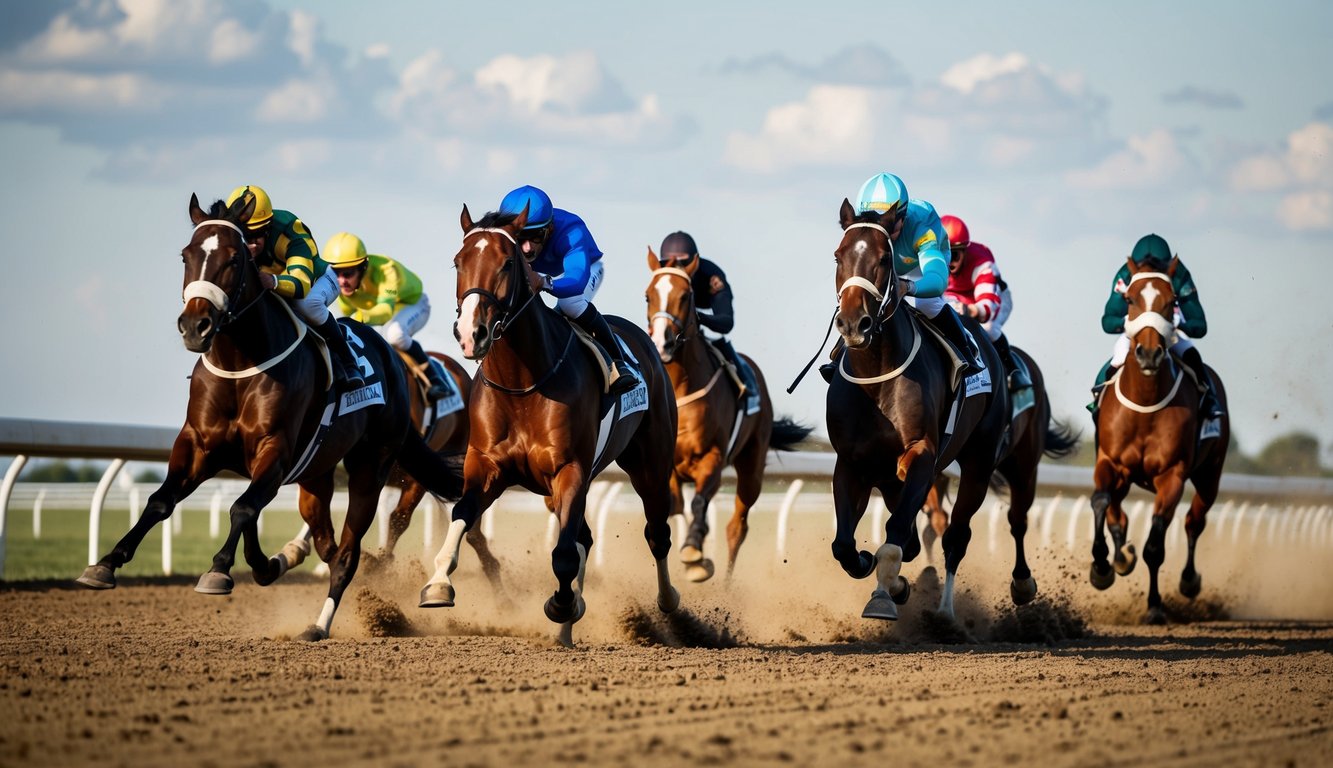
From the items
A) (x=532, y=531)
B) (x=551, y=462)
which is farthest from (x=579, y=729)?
(x=532, y=531)

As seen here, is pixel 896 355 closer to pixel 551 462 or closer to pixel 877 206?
pixel 877 206

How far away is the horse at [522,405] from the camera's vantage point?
6.36 m

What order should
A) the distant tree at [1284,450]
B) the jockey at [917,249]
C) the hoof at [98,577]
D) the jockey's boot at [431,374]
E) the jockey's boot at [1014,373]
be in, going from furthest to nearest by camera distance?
1. the distant tree at [1284,450]
2. the jockey's boot at [431,374]
3. the jockey's boot at [1014,373]
4. the jockey at [917,249]
5. the hoof at [98,577]

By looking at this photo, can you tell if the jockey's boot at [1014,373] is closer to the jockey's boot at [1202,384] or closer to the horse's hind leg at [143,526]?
the jockey's boot at [1202,384]

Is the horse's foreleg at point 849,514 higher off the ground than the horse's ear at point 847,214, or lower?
lower

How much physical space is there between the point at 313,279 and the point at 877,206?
2824mm

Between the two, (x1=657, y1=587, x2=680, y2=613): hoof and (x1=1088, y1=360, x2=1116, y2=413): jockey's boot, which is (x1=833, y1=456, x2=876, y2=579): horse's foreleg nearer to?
(x1=657, y1=587, x2=680, y2=613): hoof

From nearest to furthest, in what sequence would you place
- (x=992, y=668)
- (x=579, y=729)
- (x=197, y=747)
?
(x=197, y=747)
(x=579, y=729)
(x=992, y=668)

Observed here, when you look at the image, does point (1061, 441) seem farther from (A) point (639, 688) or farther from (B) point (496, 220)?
(A) point (639, 688)

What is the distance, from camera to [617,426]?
24.2 feet

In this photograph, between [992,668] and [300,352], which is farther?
[300,352]

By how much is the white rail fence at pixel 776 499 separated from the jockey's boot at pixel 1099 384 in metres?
2.07

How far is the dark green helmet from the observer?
33.2ft

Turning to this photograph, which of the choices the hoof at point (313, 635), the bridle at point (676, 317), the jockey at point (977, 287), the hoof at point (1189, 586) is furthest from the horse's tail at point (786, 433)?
the hoof at point (313, 635)
